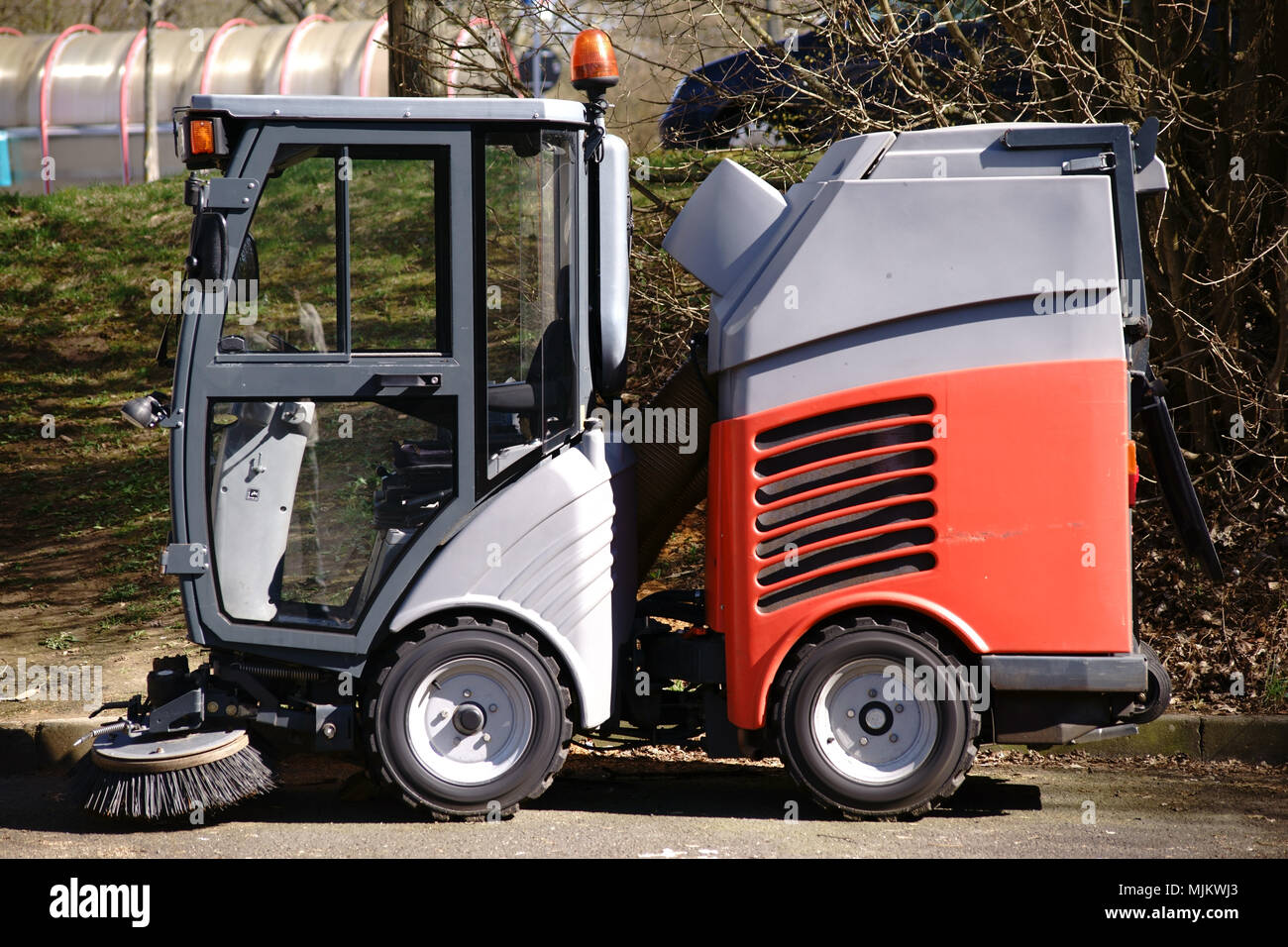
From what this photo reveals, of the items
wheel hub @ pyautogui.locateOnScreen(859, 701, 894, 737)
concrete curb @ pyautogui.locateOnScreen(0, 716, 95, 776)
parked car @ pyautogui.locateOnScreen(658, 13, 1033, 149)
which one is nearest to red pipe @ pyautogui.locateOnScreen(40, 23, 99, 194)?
parked car @ pyautogui.locateOnScreen(658, 13, 1033, 149)

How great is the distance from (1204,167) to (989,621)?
3.86 meters

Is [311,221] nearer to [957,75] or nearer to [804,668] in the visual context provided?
[804,668]

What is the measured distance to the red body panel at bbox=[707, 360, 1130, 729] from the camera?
405 cm

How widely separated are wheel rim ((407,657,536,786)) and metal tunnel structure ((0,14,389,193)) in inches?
646

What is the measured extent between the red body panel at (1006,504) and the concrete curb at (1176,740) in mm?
1272

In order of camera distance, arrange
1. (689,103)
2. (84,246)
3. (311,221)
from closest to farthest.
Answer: (311,221) → (689,103) → (84,246)

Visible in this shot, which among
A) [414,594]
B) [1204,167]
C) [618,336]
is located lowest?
[414,594]

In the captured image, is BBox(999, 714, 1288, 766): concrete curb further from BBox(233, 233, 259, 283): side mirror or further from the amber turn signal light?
BBox(233, 233, 259, 283): side mirror

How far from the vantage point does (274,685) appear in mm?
4363

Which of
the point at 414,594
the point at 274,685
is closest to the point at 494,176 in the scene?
the point at 414,594

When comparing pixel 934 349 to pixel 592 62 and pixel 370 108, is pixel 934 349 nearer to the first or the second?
pixel 592 62

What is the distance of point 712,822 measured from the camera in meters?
4.39

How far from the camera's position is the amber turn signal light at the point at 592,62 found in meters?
4.37

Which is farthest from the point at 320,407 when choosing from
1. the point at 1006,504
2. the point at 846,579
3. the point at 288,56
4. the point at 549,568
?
the point at 288,56
